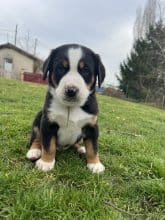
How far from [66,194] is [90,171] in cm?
73

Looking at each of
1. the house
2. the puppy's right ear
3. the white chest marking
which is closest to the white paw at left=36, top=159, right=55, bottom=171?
the white chest marking

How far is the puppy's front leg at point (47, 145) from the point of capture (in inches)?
147

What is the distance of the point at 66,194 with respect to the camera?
310 centimetres

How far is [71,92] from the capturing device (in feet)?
11.1

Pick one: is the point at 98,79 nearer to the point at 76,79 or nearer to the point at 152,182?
the point at 76,79

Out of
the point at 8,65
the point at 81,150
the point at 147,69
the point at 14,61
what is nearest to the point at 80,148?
the point at 81,150

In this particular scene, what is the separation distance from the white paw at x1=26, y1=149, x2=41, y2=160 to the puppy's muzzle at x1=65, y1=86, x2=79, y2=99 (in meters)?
0.85

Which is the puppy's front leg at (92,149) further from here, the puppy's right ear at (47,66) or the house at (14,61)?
the house at (14,61)

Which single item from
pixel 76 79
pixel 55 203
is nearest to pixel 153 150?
pixel 76 79

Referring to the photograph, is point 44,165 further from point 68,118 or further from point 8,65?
point 8,65

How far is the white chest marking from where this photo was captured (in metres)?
3.72

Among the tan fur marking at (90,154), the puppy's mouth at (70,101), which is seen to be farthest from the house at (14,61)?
the puppy's mouth at (70,101)

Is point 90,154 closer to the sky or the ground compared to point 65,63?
closer to the ground

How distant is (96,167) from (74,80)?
1001mm
